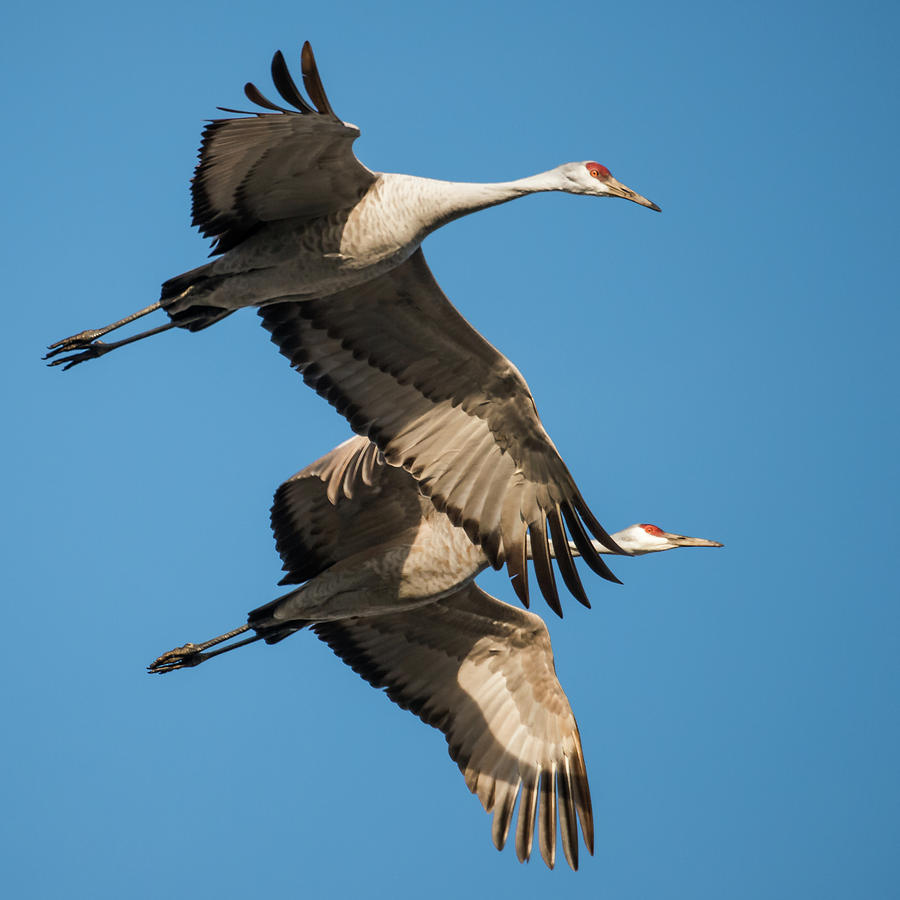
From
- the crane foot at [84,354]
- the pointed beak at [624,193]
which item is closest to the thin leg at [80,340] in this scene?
the crane foot at [84,354]

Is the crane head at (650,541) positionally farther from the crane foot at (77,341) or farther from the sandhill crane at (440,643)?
the crane foot at (77,341)

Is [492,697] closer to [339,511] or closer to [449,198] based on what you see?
[339,511]

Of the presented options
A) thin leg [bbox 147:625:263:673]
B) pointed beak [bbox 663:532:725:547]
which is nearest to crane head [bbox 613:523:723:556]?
pointed beak [bbox 663:532:725:547]

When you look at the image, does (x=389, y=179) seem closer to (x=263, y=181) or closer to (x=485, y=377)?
(x=263, y=181)

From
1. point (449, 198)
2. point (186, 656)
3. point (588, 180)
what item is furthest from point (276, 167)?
point (186, 656)

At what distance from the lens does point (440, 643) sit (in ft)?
43.4

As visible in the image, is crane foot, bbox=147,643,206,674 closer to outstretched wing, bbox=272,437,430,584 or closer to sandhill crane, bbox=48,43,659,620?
outstretched wing, bbox=272,437,430,584

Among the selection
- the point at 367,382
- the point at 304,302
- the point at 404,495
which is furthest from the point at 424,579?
the point at 304,302

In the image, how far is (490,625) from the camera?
13102mm

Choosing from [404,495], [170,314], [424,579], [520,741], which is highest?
[170,314]

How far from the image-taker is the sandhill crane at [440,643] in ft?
40.0

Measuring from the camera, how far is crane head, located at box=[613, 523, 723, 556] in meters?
13.4

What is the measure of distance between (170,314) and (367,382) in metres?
1.78

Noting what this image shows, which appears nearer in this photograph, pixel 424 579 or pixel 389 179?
pixel 389 179
